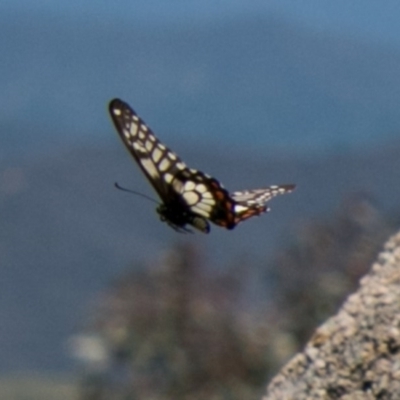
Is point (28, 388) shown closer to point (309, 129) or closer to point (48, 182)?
point (48, 182)

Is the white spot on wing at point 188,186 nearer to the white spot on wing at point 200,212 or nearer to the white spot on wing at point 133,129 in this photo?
the white spot on wing at point 200,212

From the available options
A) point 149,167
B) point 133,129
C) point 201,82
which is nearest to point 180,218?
point 149,167

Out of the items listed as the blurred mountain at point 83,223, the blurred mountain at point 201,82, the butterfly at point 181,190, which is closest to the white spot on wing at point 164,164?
the butterfly at point 181,190

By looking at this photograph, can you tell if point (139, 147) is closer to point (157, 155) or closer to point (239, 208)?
point (157, 155)

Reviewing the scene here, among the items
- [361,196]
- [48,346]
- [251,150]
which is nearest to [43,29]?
[251,150]

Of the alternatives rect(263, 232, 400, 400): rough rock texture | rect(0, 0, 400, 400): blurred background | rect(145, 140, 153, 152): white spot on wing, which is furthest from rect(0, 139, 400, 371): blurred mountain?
rect(263, 232, 400, 400): rough rock texture

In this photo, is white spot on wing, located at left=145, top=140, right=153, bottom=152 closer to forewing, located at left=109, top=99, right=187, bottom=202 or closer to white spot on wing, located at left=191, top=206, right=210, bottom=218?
forewing, located at left=109, top=99, right=187, bottom=202
